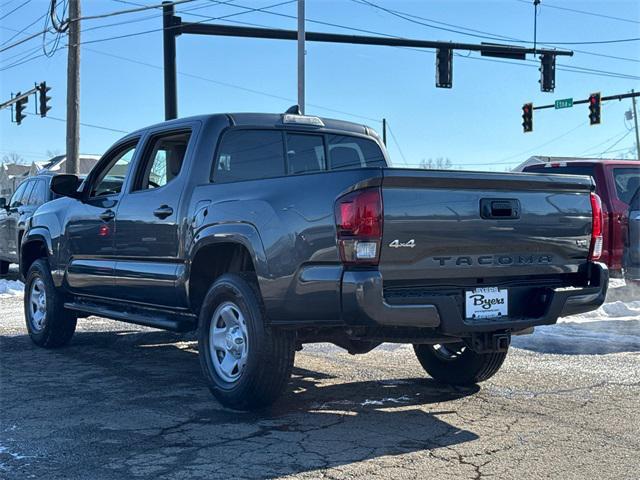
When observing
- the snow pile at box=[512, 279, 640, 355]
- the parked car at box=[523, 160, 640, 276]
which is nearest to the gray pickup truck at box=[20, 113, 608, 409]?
the snow pile at box=[512, 279, 640, 355]

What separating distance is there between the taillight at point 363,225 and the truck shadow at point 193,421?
1.10m

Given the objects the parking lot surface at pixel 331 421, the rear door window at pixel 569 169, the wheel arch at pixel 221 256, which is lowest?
the parking lot surface at pixel 331 421

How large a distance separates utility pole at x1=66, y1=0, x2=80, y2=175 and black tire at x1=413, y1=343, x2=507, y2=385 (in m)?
16.1

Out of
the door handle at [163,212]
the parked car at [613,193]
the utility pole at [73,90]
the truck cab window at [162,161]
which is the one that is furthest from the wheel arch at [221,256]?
the utility pole at [73,90]

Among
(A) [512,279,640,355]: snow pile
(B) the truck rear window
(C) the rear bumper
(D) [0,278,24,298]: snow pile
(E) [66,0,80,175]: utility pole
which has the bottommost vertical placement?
(A) [512,279,640,355]: snow pile

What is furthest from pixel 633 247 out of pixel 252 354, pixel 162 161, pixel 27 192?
pixel 27 192

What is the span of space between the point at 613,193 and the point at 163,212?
6613 millimetres

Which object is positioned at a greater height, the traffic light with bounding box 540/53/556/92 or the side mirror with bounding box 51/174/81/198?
the traffic light with bounding box 540/53/556/92

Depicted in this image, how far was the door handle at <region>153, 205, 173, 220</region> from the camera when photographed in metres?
6.23

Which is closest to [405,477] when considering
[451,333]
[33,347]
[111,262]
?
[451,333]

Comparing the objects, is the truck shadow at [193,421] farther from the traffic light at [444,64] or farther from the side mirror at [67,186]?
the traffic light at [444,64]

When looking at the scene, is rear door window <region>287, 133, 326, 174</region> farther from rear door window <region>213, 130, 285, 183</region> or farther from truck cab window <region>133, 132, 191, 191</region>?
truck cab window <region>133, 132, 191, 191</region>

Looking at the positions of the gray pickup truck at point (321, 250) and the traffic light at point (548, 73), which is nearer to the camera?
the gray pickup truck at point (321, 250)

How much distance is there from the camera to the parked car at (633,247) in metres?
10.1
